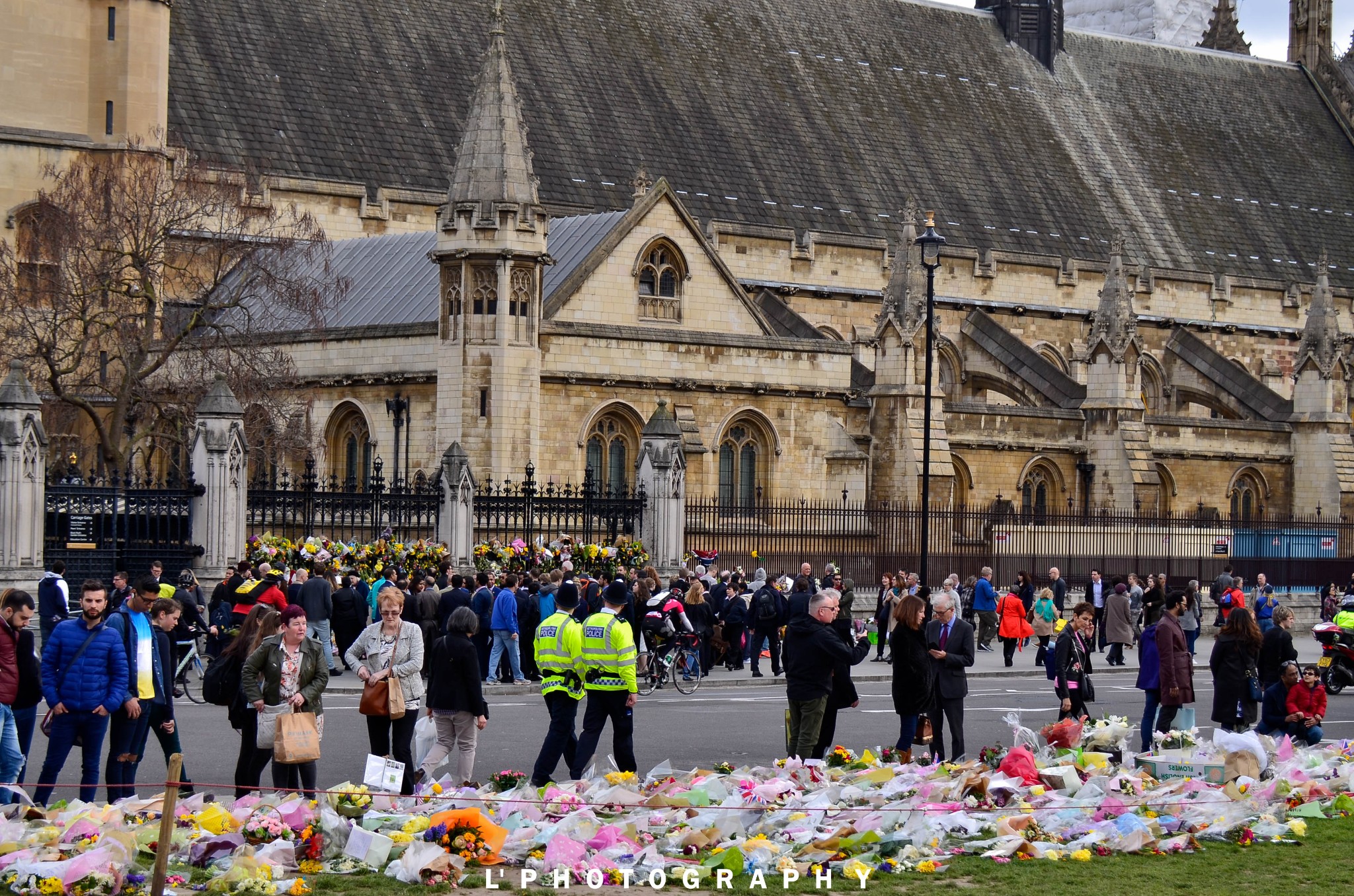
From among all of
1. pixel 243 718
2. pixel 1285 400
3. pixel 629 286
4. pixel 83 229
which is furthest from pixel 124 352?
pixel 1285 400

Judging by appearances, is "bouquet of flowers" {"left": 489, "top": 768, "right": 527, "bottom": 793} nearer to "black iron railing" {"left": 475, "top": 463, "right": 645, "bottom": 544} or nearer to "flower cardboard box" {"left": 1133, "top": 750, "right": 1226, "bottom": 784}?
"flower cardboard box" {"left": 1133, "top": 750, "right": 1226, "bottom": 784}

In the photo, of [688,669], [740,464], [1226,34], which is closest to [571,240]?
[740,464]

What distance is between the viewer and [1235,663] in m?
17.0

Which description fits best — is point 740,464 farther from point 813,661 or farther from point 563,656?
point 563,656

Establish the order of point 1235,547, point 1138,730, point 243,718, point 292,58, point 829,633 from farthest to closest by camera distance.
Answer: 1. point 292,58
2. point 1235,547
3. point 1138,730
4. point 829,633
5. point 243,718

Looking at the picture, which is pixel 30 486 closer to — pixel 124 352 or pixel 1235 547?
pixel 124 352

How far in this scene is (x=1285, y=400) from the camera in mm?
51531

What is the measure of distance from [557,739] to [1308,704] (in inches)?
253

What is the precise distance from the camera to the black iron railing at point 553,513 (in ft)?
97.1

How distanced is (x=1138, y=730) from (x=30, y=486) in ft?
42.7

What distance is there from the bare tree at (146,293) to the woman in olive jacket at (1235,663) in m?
18.3

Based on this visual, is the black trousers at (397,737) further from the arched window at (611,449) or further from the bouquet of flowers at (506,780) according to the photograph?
the arched window at (611,449)

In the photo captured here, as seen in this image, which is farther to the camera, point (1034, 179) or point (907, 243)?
point (1034, 179)

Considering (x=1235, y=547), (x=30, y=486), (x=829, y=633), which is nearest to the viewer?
(x=829, y=633)
